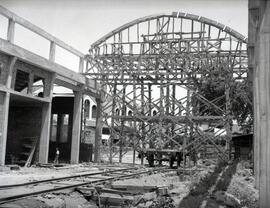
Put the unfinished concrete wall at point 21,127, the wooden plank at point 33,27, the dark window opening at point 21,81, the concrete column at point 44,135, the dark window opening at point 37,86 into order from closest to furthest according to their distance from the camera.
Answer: the wooden plank at point 33,27, the concrete column at point 44,135, the unfinished concrete wall at point 21,127, the dark window opening at point 37,86, the dark window opening at point 21,81

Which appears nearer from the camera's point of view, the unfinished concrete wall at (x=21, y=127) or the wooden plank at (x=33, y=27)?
the wooden plank at (x=33, y=27)

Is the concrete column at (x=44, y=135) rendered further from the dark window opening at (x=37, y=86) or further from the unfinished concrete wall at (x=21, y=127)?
the dark window opening at (x=37, y=86)

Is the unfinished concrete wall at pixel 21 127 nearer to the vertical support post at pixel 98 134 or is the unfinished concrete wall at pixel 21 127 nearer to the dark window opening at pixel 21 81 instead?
the dark window opening at pixel 21 81

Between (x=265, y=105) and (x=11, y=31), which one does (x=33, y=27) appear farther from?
(x=265, y=105)

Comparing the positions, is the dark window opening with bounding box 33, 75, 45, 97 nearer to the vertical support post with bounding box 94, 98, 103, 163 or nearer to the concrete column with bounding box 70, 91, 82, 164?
the concrete column with bounding box 70, 91, 82, 164

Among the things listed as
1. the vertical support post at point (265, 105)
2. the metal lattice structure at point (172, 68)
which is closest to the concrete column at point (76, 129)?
the metal lattice structure at point (172, 68)

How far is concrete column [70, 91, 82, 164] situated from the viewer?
26.4 meters

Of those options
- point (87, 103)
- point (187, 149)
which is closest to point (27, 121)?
point (187, 149)

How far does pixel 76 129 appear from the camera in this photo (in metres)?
26.5

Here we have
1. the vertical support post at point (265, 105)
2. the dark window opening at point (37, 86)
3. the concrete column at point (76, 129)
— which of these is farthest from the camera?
the concrete column at point (76, 129)

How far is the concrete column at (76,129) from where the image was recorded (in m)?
26.4

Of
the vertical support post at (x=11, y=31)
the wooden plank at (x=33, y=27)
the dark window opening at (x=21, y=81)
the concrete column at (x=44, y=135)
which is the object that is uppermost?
the wooden plank at (x=33, y=27)

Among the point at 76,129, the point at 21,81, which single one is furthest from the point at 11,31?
the point at 76,129

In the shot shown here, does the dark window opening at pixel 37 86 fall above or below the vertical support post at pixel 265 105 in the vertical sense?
above
